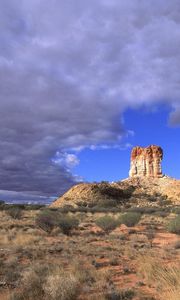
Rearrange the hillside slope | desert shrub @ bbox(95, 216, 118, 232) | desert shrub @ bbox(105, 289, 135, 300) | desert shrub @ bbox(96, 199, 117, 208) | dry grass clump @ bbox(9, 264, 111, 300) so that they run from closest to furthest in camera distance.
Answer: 1. dry grass clump @ bbox(9, 264, 111, 300)
2. desert shrub @ bbox(105, 289, 135, 300)
3. desert shrub @ bbox(95, 216, 118, 232)
4. desert shrub @ bbox(96, 199, 117, 208)
5. the hillside slope

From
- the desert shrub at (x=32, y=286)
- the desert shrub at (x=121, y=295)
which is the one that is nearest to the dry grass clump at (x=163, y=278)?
the desert shrub at (x=121, y=295)

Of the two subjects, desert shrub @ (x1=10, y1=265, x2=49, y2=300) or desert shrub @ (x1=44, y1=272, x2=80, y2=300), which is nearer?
desert shrub @ (x1=44, y1=272, x2=80, y2=300)

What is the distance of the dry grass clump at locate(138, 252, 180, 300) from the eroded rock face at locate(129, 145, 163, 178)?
351 ft

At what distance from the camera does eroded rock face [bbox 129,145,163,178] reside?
123250 millimetres

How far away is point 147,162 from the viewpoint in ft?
407

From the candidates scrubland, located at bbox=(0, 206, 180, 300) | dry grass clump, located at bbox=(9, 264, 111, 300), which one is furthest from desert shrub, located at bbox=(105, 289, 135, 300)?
dry grass clump, located at bbox=(9, 264, 111, 300)

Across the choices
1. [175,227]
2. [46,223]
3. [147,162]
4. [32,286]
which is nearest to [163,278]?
[32,286]

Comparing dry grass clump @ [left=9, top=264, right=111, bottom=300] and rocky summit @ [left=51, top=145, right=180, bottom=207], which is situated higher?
rocky summit @ [left=51, top=145, right=180, bottom=207]

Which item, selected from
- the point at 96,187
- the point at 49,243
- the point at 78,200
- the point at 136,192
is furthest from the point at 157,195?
the point at 49,243

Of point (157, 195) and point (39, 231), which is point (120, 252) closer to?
→ point (39, 231)

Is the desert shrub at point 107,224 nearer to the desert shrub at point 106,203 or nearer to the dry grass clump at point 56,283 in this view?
the dry grass clump at point 56,283

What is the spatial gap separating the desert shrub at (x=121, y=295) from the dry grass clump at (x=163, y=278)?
0.73 m

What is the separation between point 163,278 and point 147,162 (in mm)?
112310

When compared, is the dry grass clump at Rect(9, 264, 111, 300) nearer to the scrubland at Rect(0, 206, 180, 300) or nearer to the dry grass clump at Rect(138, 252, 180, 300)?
the scrubland at Rect(0, 206, 180, 300)
